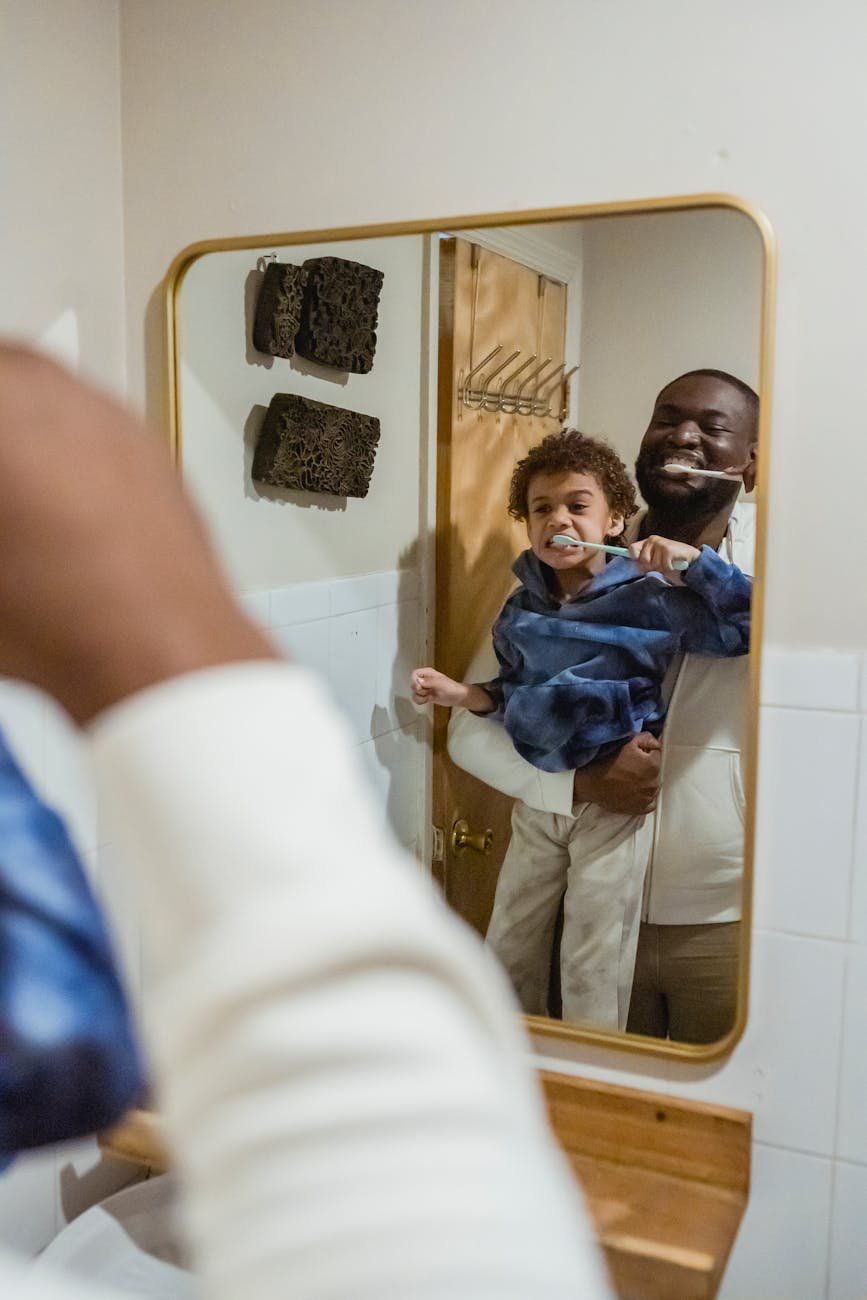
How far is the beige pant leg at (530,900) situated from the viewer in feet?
3.57

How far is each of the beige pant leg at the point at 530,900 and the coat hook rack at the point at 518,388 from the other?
0.41m

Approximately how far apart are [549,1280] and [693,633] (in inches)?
36.2

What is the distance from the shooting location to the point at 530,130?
1021mm

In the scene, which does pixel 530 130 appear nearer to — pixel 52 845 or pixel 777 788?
pixel 777 788

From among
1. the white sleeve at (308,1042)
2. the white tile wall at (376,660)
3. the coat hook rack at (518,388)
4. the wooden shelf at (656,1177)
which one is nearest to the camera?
the white sleeve at (308,1042)

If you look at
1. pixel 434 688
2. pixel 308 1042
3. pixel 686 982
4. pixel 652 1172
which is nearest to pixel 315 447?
pixel 434 688

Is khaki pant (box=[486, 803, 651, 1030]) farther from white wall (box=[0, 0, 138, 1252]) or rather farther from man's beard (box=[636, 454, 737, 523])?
white wall (box=[0, 0, 138, 1252])

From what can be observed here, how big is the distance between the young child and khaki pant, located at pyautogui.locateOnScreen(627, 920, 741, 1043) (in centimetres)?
2

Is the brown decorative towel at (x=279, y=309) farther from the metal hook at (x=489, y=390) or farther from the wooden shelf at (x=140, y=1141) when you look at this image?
the wooden shelf at (x=140, y=1141)

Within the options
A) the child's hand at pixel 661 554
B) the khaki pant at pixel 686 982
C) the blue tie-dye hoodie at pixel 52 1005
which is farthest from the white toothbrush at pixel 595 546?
the blue tie-dye hoodie at pixel 52 1005

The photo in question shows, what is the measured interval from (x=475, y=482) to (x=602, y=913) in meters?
0.46

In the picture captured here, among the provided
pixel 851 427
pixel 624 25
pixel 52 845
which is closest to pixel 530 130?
pixel 624 25

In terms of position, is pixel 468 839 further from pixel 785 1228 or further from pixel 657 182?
pixel 657 182

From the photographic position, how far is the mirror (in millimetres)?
979
